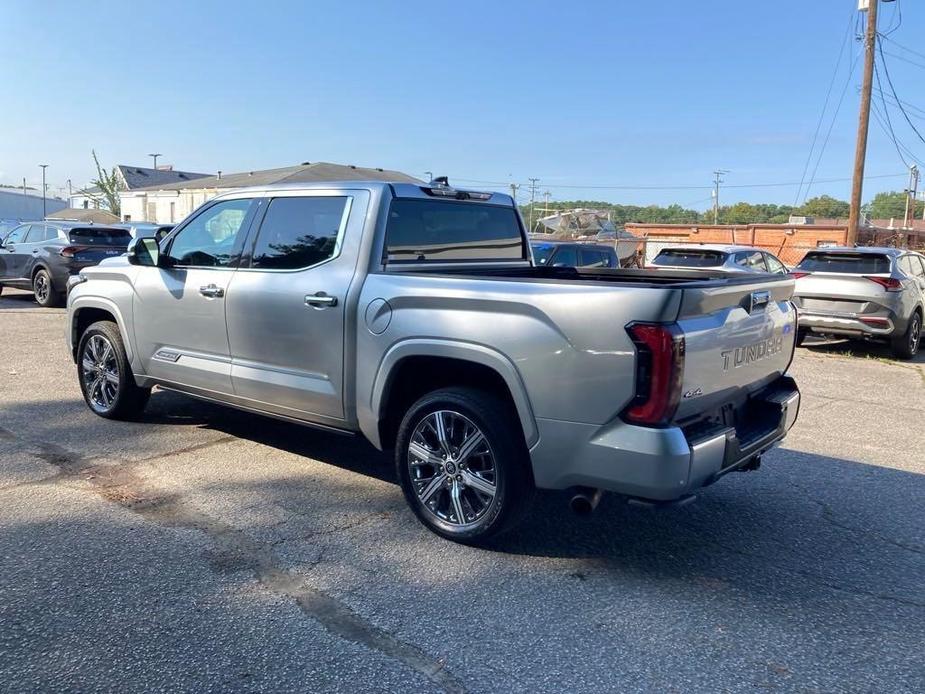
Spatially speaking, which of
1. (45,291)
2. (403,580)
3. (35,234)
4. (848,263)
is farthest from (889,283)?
(35,234)

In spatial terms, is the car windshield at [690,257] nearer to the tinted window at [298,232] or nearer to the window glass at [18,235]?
the tinted window at [298,232]

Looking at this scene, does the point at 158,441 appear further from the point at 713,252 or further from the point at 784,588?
the point at 713,252

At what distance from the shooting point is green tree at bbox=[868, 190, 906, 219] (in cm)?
10256

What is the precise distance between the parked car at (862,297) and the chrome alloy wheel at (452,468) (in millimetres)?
8482

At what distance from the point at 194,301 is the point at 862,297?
9312mm

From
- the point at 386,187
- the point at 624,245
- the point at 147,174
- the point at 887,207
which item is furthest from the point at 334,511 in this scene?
the point at 887,207

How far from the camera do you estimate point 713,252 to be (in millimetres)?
13594

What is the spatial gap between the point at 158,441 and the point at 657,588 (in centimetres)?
387

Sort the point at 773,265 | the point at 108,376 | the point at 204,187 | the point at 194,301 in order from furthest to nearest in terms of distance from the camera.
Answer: the point at 204,187 < the point at 773,265 < the point at 108,376 < the point at 194,301

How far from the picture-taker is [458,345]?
3926mm

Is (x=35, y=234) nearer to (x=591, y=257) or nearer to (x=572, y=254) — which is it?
(x=572, y=254)

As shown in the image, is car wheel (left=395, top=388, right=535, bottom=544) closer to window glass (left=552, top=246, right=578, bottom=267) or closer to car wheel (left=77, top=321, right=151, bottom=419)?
car wheel (left=77, top=321, right=151, bottom=419)

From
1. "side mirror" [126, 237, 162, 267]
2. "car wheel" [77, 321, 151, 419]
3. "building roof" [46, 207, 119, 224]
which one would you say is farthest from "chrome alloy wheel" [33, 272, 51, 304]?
"building roof" [46, 207, 119, 224]

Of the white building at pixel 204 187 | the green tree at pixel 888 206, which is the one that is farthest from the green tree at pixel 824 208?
the white building at pixel 204 187
